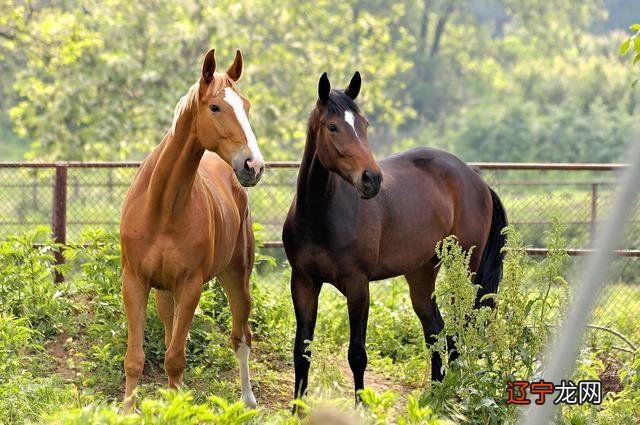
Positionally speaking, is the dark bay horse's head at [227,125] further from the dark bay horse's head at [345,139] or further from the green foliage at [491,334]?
the green foliage at [491,334]

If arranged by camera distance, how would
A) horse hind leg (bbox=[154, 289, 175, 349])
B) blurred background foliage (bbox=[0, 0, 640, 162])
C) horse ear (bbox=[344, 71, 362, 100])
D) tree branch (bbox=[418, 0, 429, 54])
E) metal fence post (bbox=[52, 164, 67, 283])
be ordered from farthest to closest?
tree branch (bbox=[418, 0, 429, 54])
blurred background foliage (bbox=[0, 0, 640, 162])
metal fence post (bbox=[52, 164, 67, 283])
horse hind leg (bbox=[154, 289, 175, 349])
horse ear (bbox=[344, 71, 362, 100])

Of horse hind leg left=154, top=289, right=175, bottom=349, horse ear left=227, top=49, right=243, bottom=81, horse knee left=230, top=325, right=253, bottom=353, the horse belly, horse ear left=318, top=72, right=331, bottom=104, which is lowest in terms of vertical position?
horse knee left=230, top=325, right=253, bottom=353

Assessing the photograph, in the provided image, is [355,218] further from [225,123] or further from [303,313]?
[225,123]

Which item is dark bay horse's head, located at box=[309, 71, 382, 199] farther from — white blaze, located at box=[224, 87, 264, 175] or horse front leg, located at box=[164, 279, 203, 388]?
horse front leg, located at box=[164, 279, 203, 388]

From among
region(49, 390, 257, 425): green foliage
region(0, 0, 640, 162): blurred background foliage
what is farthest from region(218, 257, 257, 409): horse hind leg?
region(0, 0, 640, 162): blurred background foliage

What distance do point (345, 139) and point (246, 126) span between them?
25.6 inches

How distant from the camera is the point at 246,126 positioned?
5.08 m

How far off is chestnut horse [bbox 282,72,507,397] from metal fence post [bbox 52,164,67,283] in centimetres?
308

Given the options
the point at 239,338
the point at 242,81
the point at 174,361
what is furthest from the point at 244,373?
the point at 242,81

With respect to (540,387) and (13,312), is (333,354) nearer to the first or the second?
(13,312)

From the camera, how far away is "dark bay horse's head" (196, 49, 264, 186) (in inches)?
195

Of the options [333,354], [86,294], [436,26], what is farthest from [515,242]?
[436,26]

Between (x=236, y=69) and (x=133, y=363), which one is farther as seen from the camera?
(x=236, y=69)

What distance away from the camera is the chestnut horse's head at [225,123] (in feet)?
16.3
